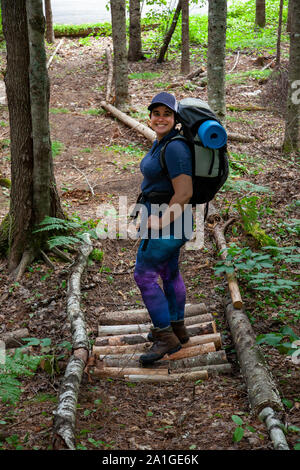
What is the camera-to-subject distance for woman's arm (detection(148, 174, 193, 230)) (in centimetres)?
383

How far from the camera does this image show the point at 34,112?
6.05 m

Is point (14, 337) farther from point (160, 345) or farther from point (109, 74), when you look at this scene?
point (109, 74)

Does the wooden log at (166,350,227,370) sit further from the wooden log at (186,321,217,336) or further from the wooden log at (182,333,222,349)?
A: the wooden log at (186,321,217,336)

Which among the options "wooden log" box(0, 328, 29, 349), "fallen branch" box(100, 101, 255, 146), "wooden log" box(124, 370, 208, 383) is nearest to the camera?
"wooden log" box(124, 370, 208, 383)

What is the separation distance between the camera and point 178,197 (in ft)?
12.7

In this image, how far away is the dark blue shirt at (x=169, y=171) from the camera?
3.80m

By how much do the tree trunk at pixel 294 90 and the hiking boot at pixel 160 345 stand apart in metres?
7.41

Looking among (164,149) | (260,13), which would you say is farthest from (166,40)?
(164,149)

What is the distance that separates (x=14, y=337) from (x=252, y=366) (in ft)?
8.69

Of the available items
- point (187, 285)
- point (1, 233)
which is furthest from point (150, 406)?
point (1, 233)

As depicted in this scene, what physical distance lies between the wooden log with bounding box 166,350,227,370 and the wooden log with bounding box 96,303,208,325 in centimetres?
92

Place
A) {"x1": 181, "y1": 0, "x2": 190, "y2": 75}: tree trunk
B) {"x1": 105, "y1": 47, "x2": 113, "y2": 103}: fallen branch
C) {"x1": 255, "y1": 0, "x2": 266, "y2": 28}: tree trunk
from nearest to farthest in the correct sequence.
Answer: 1. {"x1": 105, "y1": 47, "x2": 113, "y2": 103}: fallen branch
2. {"x1": 181, "y1": 0, "x2": 190, "y2": 75}: tree trunk
3. {"x1": 255, "y1": 0, "x2": 266, "y2": 28}: tree trunk

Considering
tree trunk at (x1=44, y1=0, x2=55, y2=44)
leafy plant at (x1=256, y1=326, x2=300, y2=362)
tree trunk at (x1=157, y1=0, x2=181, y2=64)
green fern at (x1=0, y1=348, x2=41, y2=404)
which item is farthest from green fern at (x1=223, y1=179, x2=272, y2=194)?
tree trunk at (x1=44, y1=0, x2=55, y2=44)
